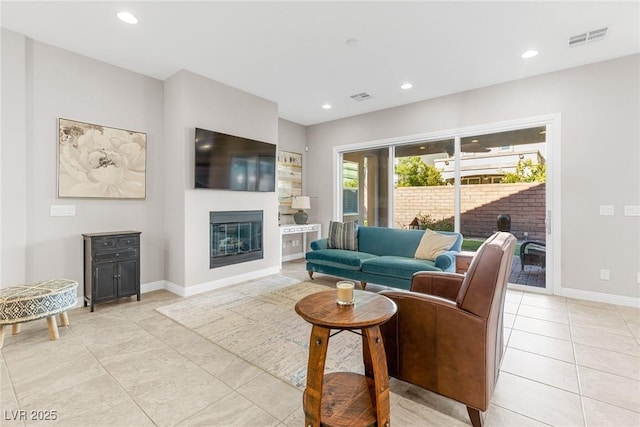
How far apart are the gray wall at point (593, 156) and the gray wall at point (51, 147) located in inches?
197

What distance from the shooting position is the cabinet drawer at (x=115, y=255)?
3334mm

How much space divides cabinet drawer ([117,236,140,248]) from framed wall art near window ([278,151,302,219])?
285 centimetres

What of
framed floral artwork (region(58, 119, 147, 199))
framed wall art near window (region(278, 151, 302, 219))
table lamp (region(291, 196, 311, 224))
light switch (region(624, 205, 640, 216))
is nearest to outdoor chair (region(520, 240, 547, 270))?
light switch (region(624, 205, 640, 216))

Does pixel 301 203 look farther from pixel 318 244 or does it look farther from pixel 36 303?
pixel 36 303

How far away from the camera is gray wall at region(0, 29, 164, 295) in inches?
117

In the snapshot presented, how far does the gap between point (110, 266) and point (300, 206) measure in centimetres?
335

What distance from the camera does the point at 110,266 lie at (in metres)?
3.43

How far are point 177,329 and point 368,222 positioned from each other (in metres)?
4.01

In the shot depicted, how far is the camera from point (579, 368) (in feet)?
7.14

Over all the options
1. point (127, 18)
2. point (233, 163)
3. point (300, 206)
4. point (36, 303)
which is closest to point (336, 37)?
point (127, 18)

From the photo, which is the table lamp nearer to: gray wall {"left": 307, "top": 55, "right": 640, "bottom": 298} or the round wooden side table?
gray wall {"left": 307, "top": 55, "right": 640, "bottom": 298}

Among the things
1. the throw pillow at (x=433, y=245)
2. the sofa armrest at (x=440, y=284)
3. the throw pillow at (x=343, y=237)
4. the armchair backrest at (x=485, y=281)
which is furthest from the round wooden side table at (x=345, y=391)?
Result: the throw pillow at (x=343, y=237)

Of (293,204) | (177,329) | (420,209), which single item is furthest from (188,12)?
(420,209)

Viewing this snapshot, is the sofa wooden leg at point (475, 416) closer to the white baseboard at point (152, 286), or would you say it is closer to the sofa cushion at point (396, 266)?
the sofa cushion at point (396, 266)
